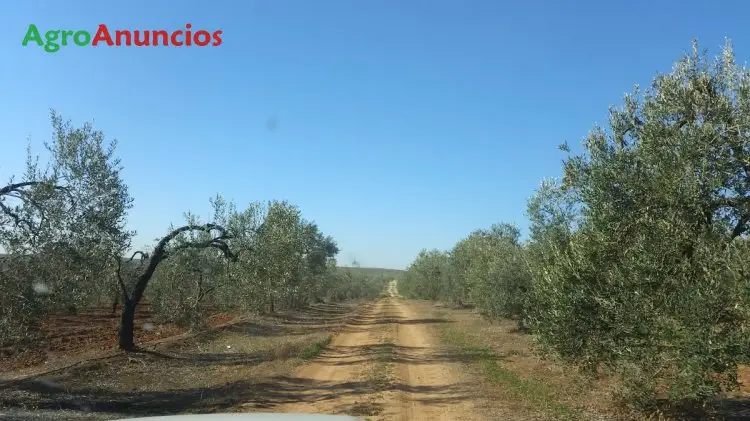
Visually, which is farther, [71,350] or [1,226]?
[71,350]

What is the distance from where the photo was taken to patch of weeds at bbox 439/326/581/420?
40.1 feet

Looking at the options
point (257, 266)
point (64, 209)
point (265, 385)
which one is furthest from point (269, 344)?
point (64, 209)

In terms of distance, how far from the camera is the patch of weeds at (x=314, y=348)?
69.9ft

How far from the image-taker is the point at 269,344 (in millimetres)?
25828

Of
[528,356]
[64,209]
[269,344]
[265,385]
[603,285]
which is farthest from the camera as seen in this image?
[269,344]

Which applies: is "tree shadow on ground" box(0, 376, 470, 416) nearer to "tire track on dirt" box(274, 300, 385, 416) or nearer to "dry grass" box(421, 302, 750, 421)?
"tire track on dirt" box(274, 300, 385, 416)

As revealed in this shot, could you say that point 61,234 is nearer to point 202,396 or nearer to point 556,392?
point 202,396

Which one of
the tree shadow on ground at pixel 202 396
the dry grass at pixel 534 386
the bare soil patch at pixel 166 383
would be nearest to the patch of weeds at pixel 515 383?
the dry grass at pixel 534 386

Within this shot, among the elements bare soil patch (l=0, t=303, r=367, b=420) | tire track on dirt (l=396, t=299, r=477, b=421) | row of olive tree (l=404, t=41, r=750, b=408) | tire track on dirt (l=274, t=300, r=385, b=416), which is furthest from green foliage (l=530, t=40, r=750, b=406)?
bare soil patch (l=0, t=303, r=367, b=420)

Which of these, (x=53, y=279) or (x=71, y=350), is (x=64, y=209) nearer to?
(x=53, y=279)

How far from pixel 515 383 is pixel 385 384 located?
375 centimetres

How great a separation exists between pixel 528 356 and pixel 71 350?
64.2 feet

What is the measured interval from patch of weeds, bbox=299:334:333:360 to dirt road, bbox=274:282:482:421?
1.29 ft

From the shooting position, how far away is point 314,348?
912 inches
